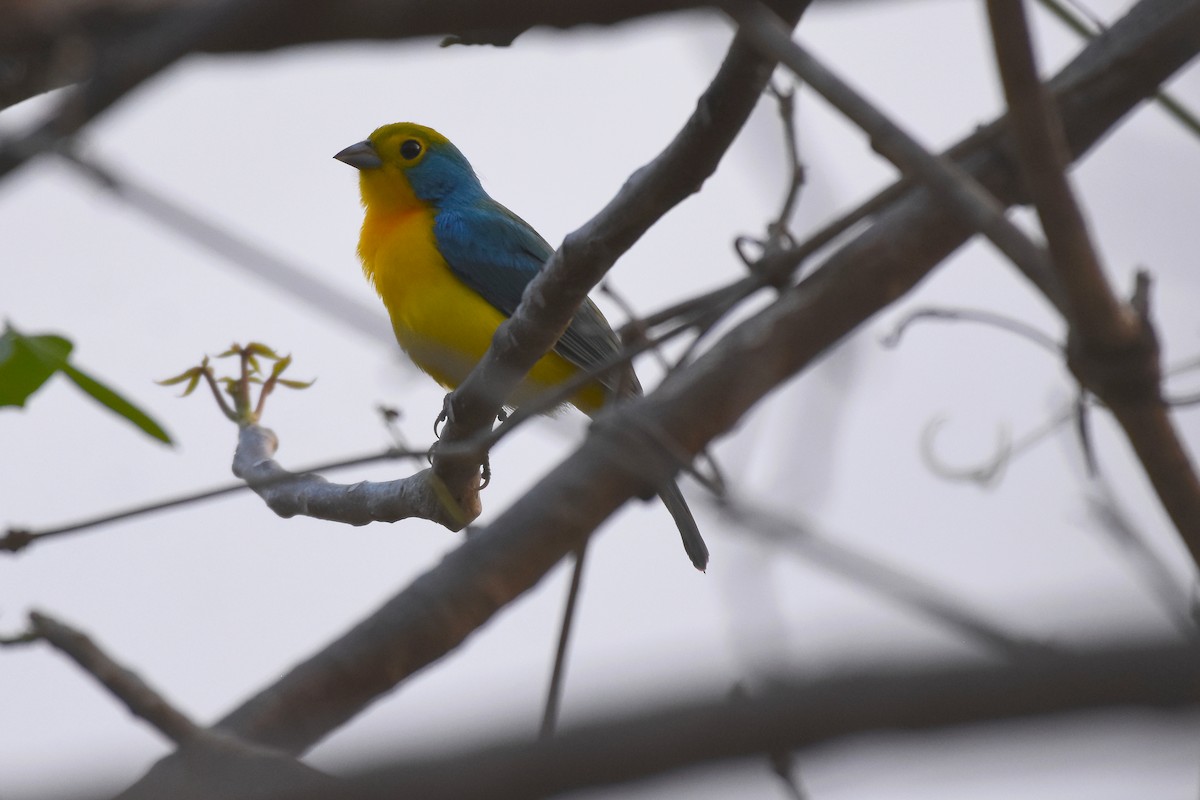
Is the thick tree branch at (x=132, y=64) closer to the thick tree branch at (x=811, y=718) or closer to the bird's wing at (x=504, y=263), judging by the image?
the thick tree branch at (x=811, y=718)

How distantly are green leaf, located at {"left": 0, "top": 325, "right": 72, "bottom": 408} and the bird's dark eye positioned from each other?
13.7 feet

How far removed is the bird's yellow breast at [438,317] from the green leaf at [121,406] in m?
2.57

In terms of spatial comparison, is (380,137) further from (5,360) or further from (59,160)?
(59,160)

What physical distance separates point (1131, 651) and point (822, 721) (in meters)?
0.21

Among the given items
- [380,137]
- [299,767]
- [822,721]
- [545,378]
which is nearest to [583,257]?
[299,767]

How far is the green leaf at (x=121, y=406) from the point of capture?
321 cm

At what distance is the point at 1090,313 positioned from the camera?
169cm

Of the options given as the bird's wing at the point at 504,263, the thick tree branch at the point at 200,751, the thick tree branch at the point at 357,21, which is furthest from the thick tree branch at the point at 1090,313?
the bird's wing at the point at 504,263

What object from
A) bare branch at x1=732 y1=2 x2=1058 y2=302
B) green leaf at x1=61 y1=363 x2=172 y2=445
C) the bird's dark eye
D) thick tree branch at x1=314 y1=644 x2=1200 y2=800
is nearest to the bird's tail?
the bird's dark eye

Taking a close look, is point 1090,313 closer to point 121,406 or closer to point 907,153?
point 907,153

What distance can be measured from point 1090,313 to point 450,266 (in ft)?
15.9

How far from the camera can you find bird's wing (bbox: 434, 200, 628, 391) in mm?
5840

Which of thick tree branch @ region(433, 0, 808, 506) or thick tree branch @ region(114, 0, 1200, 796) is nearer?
thick tree branch @ region(114, 0, 1200, 796)

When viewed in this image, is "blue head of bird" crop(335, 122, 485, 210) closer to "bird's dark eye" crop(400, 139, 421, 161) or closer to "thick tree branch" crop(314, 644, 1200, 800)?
"bird's dark eye" crop(400, 139, 421, 161)
